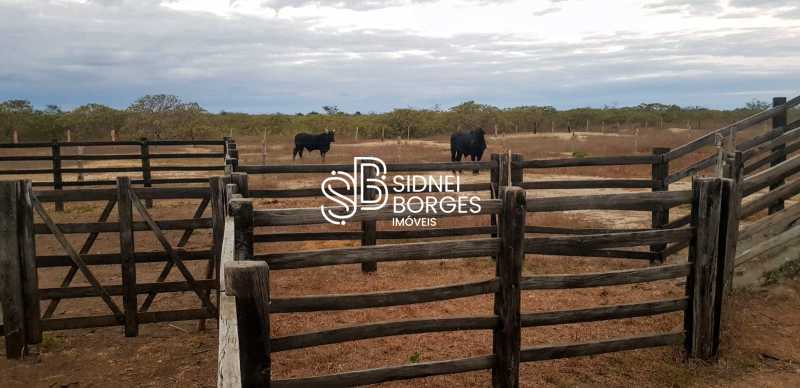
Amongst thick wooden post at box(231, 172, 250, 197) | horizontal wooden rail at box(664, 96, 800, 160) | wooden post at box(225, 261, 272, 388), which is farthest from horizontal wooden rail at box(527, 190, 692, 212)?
horizontal wooden rail at box(664, 96, 800, 160)

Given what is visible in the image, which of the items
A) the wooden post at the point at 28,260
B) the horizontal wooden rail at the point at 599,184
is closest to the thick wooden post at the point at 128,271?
the wooden post at the point at 28,260

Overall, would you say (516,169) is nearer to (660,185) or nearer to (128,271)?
(660,185)

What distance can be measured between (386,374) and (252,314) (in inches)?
56.7

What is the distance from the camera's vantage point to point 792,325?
5.51 m

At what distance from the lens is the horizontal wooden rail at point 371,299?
3.49 m

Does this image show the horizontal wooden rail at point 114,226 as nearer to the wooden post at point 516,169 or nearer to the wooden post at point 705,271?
the wooden post at point 516,169

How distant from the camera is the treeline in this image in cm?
4231

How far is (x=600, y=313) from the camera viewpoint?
4.35 metres

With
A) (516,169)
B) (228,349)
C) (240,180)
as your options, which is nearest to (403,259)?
(228,349)

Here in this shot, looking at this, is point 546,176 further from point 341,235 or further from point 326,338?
point 326,338

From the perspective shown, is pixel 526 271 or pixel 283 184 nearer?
pixel 526 271

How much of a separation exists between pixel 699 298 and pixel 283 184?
15729 millimetres

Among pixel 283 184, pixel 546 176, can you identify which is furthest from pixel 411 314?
pixel 546 176

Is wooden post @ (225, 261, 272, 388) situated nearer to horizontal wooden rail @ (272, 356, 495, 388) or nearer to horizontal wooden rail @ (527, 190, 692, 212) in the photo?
horizontal wooden rail @ (272, 356, 495, 388)
